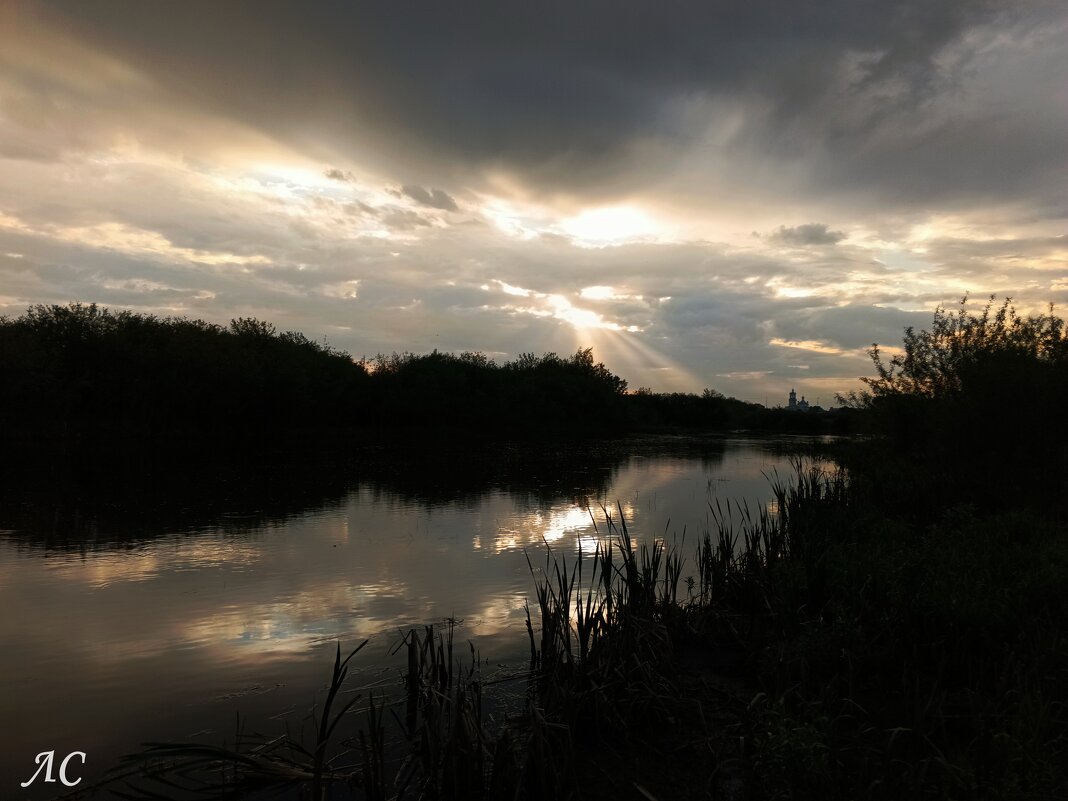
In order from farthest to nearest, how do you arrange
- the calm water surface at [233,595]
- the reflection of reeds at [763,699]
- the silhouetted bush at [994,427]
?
the silhouetted bush at [994,427] → the calm water surface at [233,595] → the reflection of reeds at [763,699]

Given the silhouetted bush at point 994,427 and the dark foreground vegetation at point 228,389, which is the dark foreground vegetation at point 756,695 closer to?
the silhouetted bush at point 994,427

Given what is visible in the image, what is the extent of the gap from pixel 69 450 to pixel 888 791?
43.4 meters

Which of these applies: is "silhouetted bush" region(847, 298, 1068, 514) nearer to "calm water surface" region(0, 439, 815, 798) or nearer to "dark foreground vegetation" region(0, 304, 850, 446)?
"calm water surface" region(0, 439, 815, 798)

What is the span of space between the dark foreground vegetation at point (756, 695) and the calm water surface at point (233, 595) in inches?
33.8

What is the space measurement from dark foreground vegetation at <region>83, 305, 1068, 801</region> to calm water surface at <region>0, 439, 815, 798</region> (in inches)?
33.8

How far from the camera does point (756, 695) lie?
571cm

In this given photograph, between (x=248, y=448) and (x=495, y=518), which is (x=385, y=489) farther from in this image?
(x=248, y=448)

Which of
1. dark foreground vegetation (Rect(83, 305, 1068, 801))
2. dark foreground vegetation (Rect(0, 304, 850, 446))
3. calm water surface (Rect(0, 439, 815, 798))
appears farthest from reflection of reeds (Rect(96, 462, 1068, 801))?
dark foreground vegetation (Rect(0, 304, 850, 446))

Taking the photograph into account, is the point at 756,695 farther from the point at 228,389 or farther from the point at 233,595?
the point at 228,389

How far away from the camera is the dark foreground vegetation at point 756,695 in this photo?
4688 mm

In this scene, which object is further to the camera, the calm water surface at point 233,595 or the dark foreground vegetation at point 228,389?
the dark foreground vegetation at point 228,389

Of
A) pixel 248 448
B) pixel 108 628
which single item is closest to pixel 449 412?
pixel 248 448

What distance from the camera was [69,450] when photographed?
37719mm

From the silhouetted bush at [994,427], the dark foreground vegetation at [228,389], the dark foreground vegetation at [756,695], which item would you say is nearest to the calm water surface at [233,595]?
the dark foreground vegetation at [756,695]
